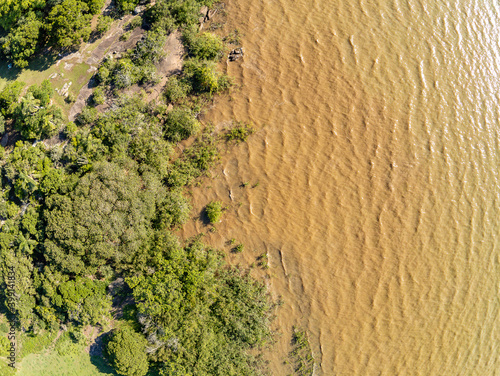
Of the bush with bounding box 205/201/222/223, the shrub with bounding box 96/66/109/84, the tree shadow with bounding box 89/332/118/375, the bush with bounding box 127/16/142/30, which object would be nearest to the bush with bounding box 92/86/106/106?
the shrub with bounding box 96/66/109/84

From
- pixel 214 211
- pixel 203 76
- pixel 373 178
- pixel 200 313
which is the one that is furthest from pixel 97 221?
pixel 373 178

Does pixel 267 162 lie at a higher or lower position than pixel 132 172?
lower

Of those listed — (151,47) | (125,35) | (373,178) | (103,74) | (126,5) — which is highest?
(126,5)

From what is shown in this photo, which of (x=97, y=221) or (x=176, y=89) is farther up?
(x=176, y=89)

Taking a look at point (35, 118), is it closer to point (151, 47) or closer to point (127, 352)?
point (151, 47)

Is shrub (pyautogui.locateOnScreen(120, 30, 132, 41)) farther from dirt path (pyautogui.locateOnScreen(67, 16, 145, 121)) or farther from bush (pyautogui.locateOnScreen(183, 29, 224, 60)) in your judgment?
bush (pyautogui.locateOnScreen(183, 29, 224, 60))

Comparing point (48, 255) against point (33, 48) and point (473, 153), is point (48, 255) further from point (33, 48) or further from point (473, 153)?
point (473, 153)

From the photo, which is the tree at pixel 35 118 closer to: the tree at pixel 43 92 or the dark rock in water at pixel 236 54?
the tree at pixel 43 92

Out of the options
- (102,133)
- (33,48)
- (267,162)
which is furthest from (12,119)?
(267,162)
